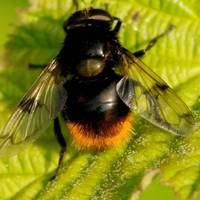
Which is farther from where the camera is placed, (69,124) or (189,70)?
(189,70)

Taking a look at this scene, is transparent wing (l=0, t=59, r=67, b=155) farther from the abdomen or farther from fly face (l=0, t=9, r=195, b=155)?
the abdomen

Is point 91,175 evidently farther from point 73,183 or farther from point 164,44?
point 164,44

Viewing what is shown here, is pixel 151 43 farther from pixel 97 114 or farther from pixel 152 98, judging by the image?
pixel 97 114

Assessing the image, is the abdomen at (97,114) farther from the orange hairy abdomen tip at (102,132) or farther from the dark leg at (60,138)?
the dark leg at (60,138)

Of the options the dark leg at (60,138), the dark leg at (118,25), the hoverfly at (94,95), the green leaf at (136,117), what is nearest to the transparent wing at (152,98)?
the hoverfly at (94,95)

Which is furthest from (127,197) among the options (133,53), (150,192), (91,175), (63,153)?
(150,192)
